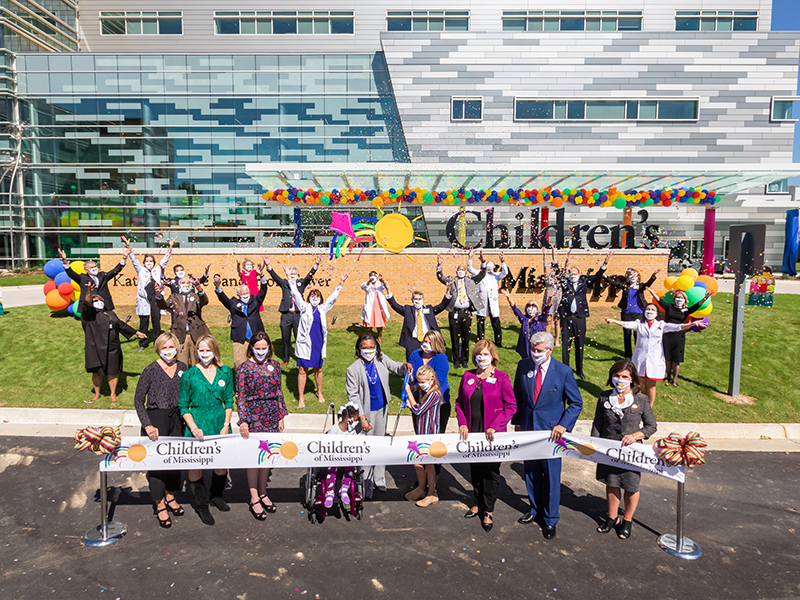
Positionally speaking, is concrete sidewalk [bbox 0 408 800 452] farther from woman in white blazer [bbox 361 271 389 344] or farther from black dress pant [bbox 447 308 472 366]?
woman in white blazer [bbox 361 271 389 344]

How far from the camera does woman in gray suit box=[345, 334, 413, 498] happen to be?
17.6ft

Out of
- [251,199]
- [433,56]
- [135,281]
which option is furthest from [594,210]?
[135,281]

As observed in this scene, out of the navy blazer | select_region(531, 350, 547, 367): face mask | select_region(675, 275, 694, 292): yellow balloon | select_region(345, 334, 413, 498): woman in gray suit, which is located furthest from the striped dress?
select_region(675, 275, 694, 292): yellow balloon

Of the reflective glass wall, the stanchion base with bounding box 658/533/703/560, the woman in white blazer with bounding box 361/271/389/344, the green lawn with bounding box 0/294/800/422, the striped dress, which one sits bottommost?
the stanchion base with bounding box 658/533/703/560

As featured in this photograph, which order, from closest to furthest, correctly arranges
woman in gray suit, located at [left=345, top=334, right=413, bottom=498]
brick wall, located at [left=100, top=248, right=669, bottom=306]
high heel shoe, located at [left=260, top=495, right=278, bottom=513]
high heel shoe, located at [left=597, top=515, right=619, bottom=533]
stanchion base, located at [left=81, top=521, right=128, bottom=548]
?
1. stanchion base, located at [left=81, top=521, right=128, bottom=548]
2. high heel shoe, located at [left=597, top=515, right=619, bottom=533]
3. high heel shoe, located at [left=260, top=495, right=278, bottom=513]
4. woman in gray suit, located at [left=345, top=334, right=413, bottom=498]
5. brick wall, located at [left=100, top=248, right=669, bottom=306]

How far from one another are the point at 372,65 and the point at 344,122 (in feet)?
13.9

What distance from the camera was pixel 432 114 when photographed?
93.9 ft

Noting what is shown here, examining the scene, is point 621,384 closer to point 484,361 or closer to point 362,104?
→ point 484,361

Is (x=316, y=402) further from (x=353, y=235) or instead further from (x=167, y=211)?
(x=167, y=211)

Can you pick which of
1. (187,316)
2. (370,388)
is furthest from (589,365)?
(187,316)

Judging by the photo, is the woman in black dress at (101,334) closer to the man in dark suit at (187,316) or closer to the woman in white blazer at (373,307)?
the man in dark suit at (187,316)

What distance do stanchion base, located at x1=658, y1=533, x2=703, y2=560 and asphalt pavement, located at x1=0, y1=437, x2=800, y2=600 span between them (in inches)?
3.5

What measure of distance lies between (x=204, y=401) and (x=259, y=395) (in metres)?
0.57

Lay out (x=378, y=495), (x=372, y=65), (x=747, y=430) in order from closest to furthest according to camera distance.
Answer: (x=378, y=495), (x=747, y=430), (x=372, y=65)
